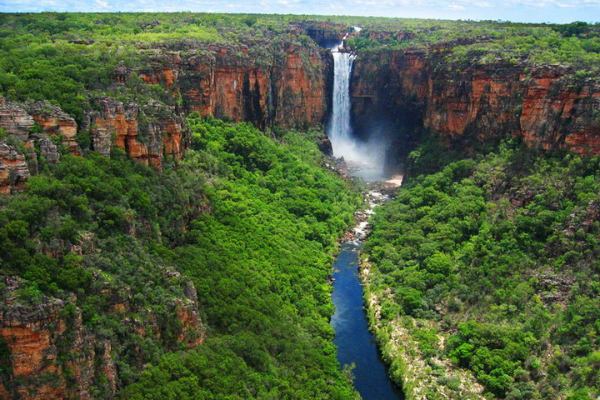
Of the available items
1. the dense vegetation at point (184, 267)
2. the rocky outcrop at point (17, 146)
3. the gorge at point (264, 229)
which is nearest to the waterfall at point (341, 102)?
the gorge at point (264, 229)

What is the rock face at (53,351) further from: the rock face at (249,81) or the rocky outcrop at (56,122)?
the rock face at (249,81)

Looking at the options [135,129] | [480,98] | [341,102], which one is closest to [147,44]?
[135,129]

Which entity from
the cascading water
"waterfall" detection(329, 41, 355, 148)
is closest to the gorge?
the cascading water

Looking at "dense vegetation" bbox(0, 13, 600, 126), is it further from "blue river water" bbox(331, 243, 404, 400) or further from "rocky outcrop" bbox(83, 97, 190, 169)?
"blue river water" bbox(331, 243, 404, 400)

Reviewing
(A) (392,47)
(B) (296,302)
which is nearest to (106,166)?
(B) (296,302)

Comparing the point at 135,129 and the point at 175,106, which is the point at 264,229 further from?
the point at 135,129

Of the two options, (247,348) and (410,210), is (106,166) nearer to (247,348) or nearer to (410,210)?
(247,348)
